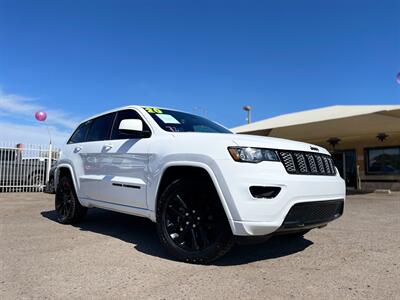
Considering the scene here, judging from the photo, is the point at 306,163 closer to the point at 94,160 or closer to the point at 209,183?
the point at 209,183

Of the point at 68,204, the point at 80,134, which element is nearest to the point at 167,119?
the point at 80,134

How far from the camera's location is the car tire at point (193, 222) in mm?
3377

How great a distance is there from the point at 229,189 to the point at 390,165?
1657 cm

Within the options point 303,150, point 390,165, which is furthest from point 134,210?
point 390,165

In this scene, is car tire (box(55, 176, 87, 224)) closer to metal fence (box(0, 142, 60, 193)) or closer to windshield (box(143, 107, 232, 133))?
windshield (box(143, 107, 232, 133))

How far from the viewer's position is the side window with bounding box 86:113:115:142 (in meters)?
5.27

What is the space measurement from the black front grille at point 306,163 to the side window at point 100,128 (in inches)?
111

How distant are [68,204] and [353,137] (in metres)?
15.0

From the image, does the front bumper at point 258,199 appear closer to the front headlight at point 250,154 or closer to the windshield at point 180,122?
the front headlight at point 250,154

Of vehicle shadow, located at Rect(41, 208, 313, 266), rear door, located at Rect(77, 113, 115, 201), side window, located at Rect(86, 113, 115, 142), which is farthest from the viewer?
side window, located at Rect(86, 113, 115, 142)

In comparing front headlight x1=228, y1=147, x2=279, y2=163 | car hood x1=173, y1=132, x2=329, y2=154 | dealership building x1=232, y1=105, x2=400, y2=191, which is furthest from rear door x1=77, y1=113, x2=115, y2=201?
dealership building x1=232, y1=105, x2=400, y2=191

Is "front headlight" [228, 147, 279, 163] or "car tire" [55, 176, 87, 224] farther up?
"front headlight" [228, 147, 279, 163]

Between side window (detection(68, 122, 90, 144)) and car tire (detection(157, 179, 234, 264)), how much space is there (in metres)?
2.77

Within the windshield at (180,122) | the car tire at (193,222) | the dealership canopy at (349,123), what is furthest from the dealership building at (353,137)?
the car tire at (193,222)
